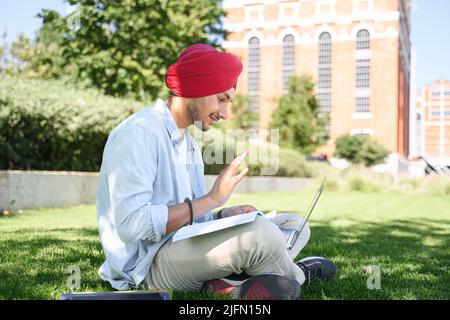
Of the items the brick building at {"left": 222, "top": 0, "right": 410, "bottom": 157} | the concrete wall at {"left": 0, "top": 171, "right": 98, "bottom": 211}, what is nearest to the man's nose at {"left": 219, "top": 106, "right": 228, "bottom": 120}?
the concrete wall at {"left": 0, "top": 171, "right": 98, "bottom": 211}

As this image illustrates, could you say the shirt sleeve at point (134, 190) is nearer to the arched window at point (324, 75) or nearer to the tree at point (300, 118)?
the tree at point (300, 118)

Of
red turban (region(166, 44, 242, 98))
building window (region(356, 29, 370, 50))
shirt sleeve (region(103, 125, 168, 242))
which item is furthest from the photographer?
building window (region(356, 29, 370, 50))

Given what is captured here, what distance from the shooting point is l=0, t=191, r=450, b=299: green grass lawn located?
3.00 meters

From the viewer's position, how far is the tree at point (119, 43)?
13.0 meters

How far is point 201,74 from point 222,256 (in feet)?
2.83

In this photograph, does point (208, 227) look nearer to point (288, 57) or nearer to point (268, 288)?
point (268, 288)

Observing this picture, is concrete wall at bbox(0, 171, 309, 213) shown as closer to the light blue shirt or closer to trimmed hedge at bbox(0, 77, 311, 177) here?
trimmed hedge at bbox(0, 77, 311, 177)

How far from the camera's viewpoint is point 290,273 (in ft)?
8.89

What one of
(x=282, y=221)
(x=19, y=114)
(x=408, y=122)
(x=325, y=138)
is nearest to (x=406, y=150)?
(x=408, y=122)

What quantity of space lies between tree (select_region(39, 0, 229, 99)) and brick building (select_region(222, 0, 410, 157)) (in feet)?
83.8

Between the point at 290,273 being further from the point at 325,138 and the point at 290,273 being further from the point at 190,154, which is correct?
the point at 325,138

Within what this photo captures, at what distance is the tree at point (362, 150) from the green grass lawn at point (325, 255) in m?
30.0

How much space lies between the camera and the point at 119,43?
13172 mm
